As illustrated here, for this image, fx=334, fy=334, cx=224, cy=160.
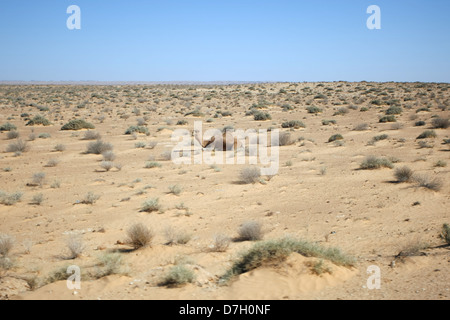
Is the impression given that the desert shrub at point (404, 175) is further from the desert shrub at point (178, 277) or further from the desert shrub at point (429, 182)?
the desert shrub at point (178, 277)

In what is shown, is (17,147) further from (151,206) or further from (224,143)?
(151,206)

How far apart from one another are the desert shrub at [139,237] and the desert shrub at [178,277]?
5.64 ft

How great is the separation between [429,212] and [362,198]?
1.71m

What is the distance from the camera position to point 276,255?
5.20 metres

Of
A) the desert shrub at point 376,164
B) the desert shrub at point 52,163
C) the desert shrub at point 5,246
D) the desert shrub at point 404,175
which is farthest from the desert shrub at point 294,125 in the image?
the desert shrub at point 5,246

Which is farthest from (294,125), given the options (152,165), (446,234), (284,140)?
(446,234)

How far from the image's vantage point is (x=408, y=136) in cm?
1842

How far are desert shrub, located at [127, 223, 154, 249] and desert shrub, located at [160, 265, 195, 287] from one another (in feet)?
5.64

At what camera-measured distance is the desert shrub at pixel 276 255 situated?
17.1 feet

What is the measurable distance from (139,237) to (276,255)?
2847mm

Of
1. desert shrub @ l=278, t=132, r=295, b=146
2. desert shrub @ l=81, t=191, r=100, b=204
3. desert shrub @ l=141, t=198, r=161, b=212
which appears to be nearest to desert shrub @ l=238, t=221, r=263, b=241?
desert shrub @ l=141, t=198, r=161, b=212

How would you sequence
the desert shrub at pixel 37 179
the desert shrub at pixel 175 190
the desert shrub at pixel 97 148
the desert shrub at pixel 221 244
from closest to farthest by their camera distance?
1. the desert shrub at pixel 221 244
2. the desert shrub at pixel 175 190
3. the desert shrub at pixel 37 179
4. the desert shrub at pixel 97 148
